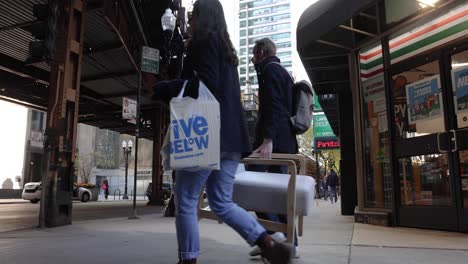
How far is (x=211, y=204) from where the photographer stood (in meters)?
2.94

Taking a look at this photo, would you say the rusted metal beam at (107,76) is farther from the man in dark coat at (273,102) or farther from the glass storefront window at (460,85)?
the man in dark coat at (273,102)

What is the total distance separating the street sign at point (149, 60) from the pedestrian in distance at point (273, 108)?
5.97 meters

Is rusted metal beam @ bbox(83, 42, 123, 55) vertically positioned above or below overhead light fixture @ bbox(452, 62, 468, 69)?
above

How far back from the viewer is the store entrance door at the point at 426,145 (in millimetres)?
6293

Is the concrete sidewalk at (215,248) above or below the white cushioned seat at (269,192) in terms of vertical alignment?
below

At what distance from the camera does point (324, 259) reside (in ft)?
12.8

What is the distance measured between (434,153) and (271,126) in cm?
411

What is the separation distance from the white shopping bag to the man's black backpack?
1373 millimetres

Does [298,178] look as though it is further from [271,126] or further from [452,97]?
[452,97]

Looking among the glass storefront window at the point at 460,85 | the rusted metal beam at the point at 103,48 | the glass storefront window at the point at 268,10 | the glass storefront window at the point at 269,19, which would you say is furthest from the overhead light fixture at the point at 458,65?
the glass storefront window at the point at 268,10

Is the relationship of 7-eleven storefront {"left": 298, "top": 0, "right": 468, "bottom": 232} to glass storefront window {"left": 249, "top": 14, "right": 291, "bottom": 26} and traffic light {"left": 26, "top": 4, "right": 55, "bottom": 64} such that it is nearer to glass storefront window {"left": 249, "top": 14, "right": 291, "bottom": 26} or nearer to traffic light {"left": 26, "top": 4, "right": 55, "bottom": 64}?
traffic light {"left": 26, "top": 4, "right": 55, "bottom": 64}

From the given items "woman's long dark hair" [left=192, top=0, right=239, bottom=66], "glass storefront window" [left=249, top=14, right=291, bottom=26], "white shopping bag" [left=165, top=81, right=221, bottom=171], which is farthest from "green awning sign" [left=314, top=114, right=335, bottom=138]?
"glass storefront window" [left=249, top=14, right=291, bottom=26]

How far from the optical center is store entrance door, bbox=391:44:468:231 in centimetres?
629

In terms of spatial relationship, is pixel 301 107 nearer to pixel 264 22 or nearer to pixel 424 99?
pixel 424 99
